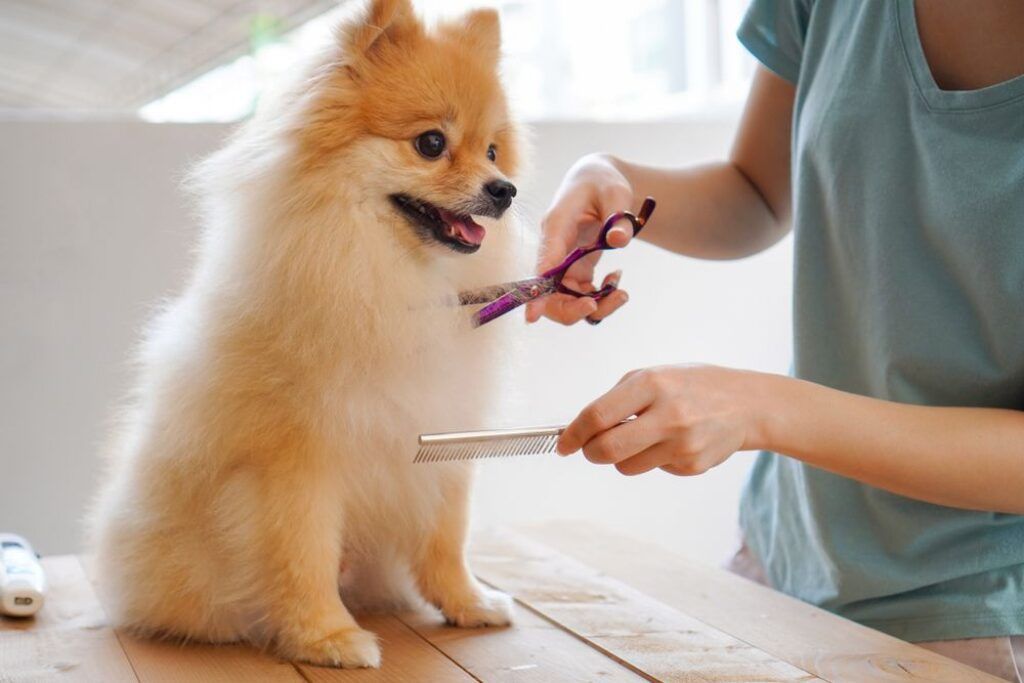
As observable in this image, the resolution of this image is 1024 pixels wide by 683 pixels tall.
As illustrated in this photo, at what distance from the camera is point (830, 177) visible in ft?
4.30

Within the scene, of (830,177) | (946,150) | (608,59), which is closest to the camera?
(946,150)

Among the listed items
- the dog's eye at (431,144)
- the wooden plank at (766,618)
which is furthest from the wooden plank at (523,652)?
the dog's eye at (431,144)

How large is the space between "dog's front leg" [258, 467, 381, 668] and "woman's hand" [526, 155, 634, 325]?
0.30 metres

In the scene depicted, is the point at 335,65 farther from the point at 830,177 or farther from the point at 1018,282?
the point at 1018,282

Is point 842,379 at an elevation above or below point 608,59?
below

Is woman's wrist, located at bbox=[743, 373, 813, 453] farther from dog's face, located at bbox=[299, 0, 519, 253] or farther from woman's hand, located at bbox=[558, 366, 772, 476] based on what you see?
dog's face, located at bbox=[299, 0, 519, 253]

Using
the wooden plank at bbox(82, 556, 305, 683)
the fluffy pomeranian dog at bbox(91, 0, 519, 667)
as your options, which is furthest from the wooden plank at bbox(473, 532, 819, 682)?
the wooden plank at bbox(82, 556, 305, 683)

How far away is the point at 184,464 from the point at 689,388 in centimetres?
53

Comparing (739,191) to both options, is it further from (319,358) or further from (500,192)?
(319,358)

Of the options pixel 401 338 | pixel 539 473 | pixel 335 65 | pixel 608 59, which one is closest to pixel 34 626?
pixel 401 338

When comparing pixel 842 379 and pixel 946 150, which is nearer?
pixel 946 150

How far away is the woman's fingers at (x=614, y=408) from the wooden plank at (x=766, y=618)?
0.35 meters

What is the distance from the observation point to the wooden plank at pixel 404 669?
3.46ft

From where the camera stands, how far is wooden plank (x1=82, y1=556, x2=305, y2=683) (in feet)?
3.47
